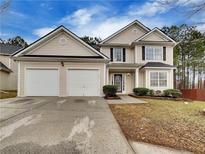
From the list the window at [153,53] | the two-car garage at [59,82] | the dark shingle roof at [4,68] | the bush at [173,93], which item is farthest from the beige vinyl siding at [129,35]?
the dark shingle roof at [4,68]

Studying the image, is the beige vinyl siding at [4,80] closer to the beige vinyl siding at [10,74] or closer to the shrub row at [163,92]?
the beige vinyl siding at [10,74]

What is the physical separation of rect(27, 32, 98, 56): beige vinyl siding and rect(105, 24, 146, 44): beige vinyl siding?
539 centimetres

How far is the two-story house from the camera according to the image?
63.5 ft

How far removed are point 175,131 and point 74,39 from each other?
12657mm

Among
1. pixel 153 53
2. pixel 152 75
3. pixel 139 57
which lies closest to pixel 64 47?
pixel 139 57

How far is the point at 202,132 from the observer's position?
20.1 ft

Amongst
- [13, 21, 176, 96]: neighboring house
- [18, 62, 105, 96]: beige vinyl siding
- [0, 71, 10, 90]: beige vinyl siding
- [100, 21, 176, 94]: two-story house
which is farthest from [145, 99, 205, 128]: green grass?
[0, 71, 10, 90]: beige vinyl siding

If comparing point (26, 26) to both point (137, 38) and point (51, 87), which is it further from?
point (137, 38)

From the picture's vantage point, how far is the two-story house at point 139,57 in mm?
19344

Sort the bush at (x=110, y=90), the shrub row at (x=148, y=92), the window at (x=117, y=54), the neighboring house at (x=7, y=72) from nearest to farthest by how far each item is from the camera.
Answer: the bush at (x=110, y=90) → the shrub row at (x=148, y=92) → the window at (x=117, y=54) → the neighboring house at (x=7, y=72)

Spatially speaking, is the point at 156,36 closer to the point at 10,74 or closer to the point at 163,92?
the point at 163,92

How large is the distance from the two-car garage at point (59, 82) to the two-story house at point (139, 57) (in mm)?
3557

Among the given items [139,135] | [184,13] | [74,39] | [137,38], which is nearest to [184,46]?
[137,38]

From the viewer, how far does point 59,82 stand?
1606 centimetres
